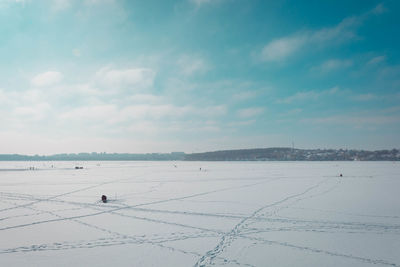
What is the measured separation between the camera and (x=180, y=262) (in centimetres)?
538

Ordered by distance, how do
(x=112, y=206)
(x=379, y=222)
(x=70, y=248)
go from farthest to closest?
(x=112, y=206)
(x=379, y=222)
(x=70, y=248)

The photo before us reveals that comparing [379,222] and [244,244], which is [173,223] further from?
[379,222]

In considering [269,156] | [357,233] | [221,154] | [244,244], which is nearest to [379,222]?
[357,233]

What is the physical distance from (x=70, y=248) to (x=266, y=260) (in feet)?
13.9

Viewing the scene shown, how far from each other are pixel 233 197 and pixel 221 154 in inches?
5060

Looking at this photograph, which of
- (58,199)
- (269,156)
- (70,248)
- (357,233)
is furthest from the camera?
(269,156)

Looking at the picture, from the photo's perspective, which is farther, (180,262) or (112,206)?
(112,206)

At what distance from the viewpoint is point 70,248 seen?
245 inches

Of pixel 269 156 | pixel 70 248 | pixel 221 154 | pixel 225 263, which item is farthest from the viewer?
pixel 221 154

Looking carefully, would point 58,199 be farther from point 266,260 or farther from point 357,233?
point 357,233

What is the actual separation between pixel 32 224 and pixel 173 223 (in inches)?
165

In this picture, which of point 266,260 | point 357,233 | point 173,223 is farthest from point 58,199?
point 357,233

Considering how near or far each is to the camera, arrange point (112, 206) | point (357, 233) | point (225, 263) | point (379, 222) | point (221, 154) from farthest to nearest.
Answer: point (221, 154), point (112, 206), point (379, 222), point (357, 233), point (225, 263)

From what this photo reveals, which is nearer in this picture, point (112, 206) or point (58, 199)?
point (112, 206)
